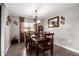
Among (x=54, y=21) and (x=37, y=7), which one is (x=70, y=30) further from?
(x=37, y=7)

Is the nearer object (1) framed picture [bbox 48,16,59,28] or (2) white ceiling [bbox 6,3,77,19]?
(2) white ceiling [bbox 6,3,77,19]

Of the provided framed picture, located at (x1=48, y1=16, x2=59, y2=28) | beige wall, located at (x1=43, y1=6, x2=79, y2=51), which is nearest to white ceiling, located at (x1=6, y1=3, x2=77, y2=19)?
beige wall, located at (x1=43, y1=6, x2=79, y2=51)

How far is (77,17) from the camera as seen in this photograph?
7.88ft

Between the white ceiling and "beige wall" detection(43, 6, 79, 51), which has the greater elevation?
the white ceiling

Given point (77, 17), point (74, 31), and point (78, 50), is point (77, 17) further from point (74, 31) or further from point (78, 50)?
point (78, 50)

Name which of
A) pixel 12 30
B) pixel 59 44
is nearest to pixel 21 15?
pixel 12 30

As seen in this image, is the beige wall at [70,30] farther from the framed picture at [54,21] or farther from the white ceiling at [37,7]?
the white ceiling at [37,7]

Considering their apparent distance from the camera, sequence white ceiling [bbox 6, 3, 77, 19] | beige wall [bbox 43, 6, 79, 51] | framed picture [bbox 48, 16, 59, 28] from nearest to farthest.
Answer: white ceiling [bbox 6, 3, 77, 19]
beige wall [bbox 43, 6, 79, 51]
framed picture [bbox 48, 16, 59, 28]

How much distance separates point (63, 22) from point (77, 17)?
64cm

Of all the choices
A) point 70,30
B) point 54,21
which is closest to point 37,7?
point 54,21

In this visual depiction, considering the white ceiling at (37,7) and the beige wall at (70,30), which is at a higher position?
the white ceiling at (37,7)

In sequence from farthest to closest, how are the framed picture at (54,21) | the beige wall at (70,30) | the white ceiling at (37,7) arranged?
the framed picture at (54,21)
the beige wall at (70,30)
the white ceiling at (37,7)

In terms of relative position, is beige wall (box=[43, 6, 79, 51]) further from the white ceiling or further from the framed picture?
the white ceiling

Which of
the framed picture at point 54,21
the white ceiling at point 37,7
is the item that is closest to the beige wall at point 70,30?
the framed picture at point 54,21
